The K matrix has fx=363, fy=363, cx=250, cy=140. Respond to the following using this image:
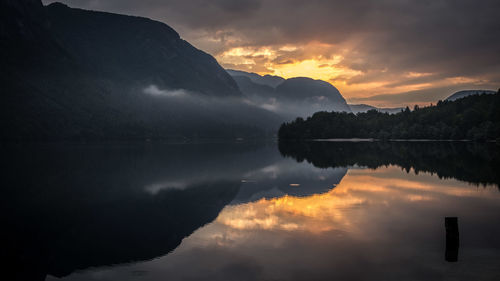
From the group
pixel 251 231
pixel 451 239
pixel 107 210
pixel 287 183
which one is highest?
pixel 451 239

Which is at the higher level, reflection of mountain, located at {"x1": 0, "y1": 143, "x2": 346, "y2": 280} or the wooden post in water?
the wooden post in water

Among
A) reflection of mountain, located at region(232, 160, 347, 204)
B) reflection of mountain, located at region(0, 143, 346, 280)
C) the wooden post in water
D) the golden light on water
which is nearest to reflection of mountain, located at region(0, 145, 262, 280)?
reflection of mountain, located at region(0, 143, 346, 280)

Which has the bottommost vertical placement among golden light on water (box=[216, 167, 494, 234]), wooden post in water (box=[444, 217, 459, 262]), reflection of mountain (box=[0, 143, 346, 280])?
reflection of mountain (box=[0, 143, 346, 280])

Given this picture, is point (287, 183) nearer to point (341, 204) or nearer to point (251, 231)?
point (341, 204)

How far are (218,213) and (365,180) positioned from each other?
24276 mm

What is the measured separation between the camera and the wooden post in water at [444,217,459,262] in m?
17.3

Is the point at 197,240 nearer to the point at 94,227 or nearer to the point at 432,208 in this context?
the point at 94,227

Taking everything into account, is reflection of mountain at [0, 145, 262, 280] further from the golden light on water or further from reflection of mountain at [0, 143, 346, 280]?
the golden light on water

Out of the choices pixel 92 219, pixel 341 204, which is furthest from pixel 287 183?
pixel 92 219

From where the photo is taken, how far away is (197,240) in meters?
21.3

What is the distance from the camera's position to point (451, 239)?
18.0 metres

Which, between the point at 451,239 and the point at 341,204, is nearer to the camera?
the point at 451,239

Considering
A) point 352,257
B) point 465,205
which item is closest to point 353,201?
point 465,205

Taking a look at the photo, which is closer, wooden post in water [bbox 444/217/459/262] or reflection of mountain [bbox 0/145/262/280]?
wooden post in water [bbox 444/217/459/262]
